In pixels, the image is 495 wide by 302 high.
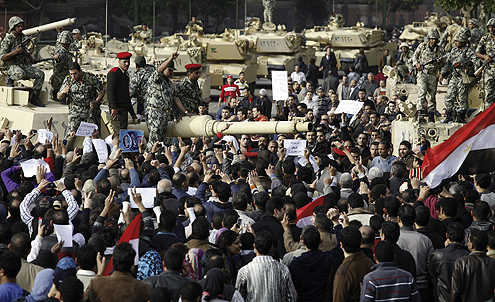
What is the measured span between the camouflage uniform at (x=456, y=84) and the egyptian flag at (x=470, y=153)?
6.29m

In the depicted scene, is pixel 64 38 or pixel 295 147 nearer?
pixel 295 147

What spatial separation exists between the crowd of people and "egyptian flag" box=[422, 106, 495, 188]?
1.03ft

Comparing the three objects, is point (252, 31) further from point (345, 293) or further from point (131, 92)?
point (345, 293)

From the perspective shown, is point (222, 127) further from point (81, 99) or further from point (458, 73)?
point (458, 73)

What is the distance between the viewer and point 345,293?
21.0 feet

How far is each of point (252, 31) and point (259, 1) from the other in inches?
1544

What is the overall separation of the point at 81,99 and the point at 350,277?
7605 mm

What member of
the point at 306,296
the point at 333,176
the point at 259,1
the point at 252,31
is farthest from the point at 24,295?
the point at 259,1

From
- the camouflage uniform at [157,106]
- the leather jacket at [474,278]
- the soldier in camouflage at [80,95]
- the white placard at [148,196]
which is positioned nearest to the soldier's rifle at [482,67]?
the camouflage uniform at [157,106]

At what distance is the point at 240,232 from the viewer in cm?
777

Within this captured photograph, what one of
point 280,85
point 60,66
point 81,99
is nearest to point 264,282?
point 81,99

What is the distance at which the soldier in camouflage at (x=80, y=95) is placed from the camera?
1263 cm

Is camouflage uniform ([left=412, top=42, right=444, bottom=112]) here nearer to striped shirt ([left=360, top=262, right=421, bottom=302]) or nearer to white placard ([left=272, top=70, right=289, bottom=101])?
white placard ([left=272, top=70, right=289, bottom=101])

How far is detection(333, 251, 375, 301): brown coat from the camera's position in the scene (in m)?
6.37
